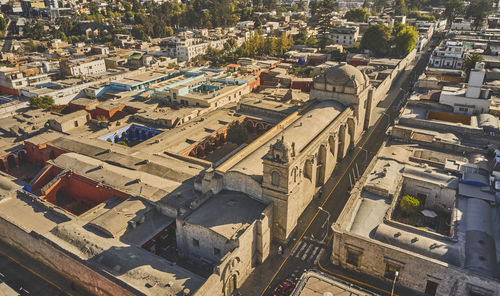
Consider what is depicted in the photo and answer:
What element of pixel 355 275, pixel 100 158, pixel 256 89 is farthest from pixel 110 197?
pixel 256 89

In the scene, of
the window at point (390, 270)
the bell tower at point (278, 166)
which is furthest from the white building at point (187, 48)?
the window at point (390, 270)

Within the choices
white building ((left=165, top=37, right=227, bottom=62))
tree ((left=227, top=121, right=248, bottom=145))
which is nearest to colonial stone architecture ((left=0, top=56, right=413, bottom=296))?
tree ((left=227, top=121, right=248, bottom=145))

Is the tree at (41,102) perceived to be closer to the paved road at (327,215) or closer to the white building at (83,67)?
the white building at (83,67)

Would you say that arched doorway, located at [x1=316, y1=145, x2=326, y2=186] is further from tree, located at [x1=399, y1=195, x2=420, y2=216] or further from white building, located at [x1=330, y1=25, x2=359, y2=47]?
white building, located at [x1=330, y1=25, x2=359, y2=47]

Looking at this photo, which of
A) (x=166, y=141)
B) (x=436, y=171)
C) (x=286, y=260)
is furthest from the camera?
(x=166, y=141)

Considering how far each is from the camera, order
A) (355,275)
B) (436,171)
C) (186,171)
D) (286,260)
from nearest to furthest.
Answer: (355,275)
(286,260)
(436,171)
(186,171)

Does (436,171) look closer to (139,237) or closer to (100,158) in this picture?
(139,237)
